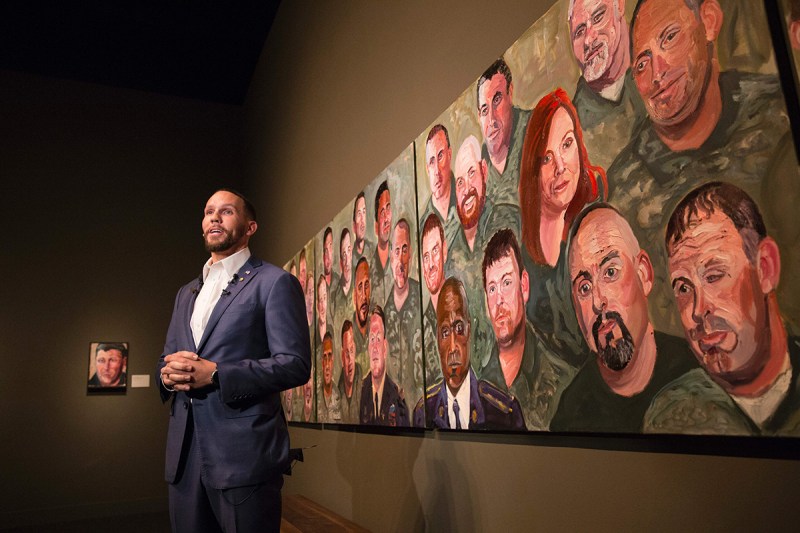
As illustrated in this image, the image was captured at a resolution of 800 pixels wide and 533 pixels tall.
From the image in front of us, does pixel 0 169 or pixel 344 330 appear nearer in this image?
pixel 344 330

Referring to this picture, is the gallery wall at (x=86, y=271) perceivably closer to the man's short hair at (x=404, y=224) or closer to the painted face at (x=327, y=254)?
the painted face at (x=327, y=254)

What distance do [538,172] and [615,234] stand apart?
39cm

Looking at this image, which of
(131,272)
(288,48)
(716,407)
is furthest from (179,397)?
(131,272)

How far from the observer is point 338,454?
3.73 meters

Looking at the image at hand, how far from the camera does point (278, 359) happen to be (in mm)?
A: 2023

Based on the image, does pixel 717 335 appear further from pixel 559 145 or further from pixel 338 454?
pixel 338 454

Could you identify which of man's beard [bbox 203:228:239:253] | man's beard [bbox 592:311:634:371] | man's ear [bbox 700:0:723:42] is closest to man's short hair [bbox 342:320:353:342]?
man's beard [bbox 203:228:239:253]

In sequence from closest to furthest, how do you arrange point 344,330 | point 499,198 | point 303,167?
point 499,198, point 344,330, point 303,167

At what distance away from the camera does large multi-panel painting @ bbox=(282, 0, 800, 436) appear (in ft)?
3.94

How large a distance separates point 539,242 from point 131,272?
21.6 feet

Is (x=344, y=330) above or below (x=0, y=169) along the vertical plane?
below

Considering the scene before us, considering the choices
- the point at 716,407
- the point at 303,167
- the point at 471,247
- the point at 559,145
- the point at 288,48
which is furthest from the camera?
the point at 288,48

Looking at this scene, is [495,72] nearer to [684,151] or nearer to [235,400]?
[684,151]

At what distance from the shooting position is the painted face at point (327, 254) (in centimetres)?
393
